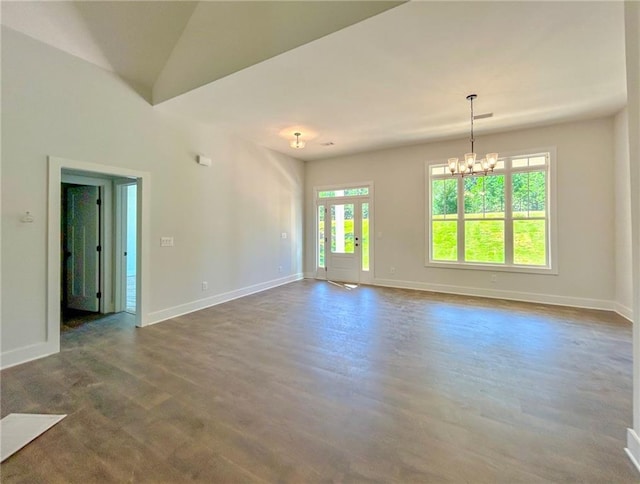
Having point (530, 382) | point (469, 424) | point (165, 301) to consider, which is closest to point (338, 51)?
point (469, 424)

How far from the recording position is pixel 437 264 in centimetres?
582

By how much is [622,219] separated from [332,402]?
200 inches

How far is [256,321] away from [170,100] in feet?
10.5

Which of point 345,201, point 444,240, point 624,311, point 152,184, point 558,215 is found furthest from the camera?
point 345,201

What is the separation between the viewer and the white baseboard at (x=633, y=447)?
156cm

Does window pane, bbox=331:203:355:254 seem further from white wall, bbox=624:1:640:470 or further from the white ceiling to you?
white wall, bbox=624:1:640:470

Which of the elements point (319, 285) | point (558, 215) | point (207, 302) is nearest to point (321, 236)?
point (319, 285)

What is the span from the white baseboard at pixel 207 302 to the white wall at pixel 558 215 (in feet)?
7.98

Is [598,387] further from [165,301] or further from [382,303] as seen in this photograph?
[165,301]

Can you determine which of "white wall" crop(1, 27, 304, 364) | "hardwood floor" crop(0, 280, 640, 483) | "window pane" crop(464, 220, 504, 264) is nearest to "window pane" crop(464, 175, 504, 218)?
"window pane" crop(464, 220, 504, 264)

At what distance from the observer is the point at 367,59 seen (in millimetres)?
2863

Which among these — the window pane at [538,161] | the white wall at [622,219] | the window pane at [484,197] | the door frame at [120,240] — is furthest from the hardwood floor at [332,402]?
the window pane at [538,161]

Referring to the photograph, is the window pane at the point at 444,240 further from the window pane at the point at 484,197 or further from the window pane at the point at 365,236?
the window pane at the point at 365,236

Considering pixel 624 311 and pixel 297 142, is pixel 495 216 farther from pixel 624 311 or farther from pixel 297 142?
pixel 297 142
